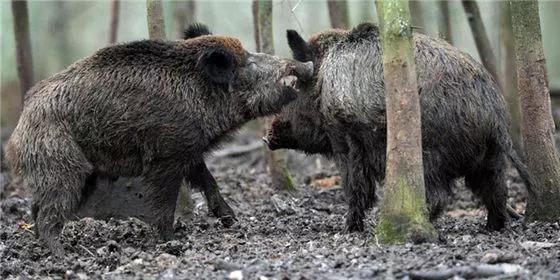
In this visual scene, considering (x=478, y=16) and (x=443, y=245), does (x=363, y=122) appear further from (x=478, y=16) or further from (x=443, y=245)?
(x=478, y=16)

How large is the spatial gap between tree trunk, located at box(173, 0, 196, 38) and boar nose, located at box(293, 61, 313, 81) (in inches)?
336

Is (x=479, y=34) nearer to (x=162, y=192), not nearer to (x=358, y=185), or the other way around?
(x=358, y=185)

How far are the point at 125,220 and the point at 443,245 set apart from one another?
14.5ft

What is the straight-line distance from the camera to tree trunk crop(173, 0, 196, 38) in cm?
1855

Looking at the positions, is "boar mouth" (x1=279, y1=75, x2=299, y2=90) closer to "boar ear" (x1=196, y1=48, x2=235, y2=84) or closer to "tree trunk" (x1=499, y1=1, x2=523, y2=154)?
"boar ear" (x1=196, y1=48, x2=235, y2=84)

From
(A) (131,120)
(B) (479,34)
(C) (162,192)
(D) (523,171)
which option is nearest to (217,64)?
(A) (131,120)

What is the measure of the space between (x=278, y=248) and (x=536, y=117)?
296 centimetres

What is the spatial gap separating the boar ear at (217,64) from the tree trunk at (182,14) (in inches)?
343

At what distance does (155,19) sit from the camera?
9992 mm

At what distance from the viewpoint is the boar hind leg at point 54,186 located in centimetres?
841

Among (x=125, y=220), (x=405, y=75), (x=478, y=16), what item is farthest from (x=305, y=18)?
(x=405, y=75)

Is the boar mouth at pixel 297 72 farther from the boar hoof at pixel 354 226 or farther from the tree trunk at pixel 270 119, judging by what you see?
the boar hoof at pixel 354 226

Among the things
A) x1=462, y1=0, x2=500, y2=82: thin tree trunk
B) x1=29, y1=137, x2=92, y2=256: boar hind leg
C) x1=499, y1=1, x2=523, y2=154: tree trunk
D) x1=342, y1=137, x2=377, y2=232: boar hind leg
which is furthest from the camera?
x1=499, y1=1, x2=523, y2=154: tree trunk

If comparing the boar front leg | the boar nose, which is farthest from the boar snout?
the boar front leg
